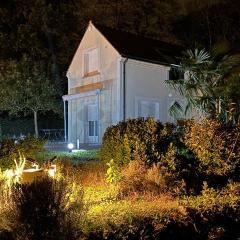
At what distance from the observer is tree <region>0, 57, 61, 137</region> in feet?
101

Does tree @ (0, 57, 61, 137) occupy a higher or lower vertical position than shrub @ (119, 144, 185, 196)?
higher

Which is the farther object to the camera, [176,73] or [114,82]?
[114,82]

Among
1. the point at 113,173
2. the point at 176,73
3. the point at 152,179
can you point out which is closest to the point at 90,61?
the point at 176,73

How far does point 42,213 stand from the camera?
20.8 ft

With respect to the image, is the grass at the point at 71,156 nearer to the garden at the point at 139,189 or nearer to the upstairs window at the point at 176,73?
the garden at the point at 139,189

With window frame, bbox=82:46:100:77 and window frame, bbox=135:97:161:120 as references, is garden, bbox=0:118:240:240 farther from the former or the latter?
window frame, bbox=82:46:100:77

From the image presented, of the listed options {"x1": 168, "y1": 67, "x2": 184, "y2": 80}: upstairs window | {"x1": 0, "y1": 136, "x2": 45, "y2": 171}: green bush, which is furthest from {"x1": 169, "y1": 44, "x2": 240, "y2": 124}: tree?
{"x1": 0, "y1": 136, "x2": 45, "y2": 171}: green bush

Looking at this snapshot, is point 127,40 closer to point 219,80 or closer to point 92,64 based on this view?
point 92,64

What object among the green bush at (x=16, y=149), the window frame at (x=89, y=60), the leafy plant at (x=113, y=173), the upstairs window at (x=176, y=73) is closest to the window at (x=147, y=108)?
the upstairs window at (x=176, y=73)

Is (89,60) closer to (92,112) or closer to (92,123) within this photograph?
(92,112)

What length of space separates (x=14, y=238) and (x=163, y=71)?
62.7ft

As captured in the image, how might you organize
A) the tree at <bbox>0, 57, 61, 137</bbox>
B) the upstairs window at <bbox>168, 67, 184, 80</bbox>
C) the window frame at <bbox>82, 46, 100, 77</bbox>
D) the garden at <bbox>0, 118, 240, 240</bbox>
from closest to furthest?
the garden at <bbox>0, 118, 240, 240</bbox>
the upstairs window at <bbox>168, 67, 184, 80</bbox>
the window frame at <bbox>82, 46, 100, 77</bbox>
the tree at <bbox>0, 57, 61, 137</bbox>

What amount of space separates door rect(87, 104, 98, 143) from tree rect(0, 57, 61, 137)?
18.6ft

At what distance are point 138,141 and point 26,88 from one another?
2110 centimetres
